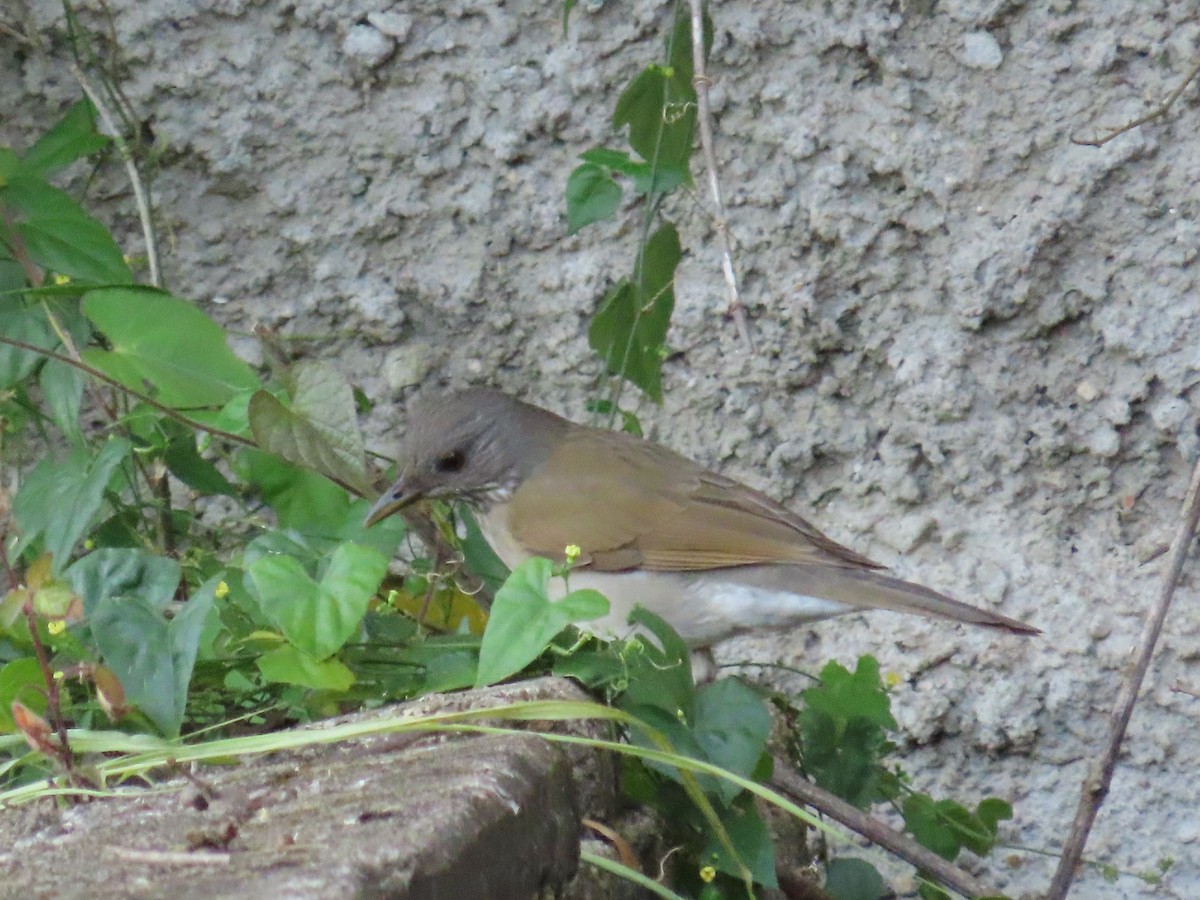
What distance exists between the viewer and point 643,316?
3.06m

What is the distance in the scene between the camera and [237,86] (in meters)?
3.34

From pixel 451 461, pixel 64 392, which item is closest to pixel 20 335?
pixel 64 392

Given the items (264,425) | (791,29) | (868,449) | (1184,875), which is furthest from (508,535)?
(1184,875)

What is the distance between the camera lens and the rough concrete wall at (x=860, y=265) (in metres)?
3.10

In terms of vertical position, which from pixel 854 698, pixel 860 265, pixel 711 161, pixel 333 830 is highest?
pixel 711 161

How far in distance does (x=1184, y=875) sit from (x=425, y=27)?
2.44m

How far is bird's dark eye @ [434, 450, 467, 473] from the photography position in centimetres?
342

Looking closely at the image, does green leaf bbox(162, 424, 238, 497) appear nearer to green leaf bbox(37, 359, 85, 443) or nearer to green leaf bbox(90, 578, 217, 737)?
green leaf bbox(37, 359, 85, 443)

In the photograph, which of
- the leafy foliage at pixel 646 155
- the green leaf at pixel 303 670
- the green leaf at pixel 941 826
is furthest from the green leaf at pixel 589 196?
the green leaf at pixel 941 826

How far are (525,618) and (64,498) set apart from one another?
3.68 feet

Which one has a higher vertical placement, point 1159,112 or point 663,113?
point 1159,112

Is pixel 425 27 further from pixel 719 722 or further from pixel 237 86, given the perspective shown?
pixel 719 722

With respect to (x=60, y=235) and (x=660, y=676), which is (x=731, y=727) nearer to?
(x=660, y=676)

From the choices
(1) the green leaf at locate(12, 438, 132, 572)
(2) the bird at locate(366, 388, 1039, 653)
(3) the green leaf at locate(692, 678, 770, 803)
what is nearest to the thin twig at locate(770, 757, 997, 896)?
(3) the green leaf at locate(692, 678, 770, 803)
